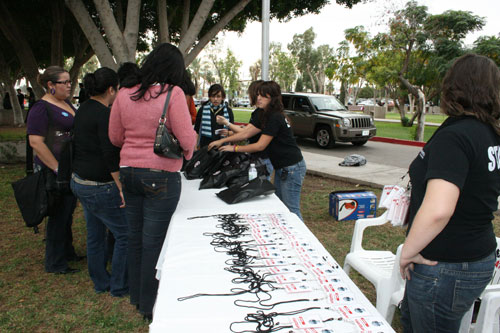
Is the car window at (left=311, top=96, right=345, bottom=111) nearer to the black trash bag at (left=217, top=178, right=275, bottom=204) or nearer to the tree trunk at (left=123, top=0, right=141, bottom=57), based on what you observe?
the tree trunk at (left=123, top=0, right=141, bottom=57)

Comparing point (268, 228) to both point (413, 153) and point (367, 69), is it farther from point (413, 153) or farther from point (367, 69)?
point (367, 69)

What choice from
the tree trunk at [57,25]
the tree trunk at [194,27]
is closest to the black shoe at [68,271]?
the tree trunk at [194,27]

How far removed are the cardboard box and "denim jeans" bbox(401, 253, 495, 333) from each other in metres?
3.38

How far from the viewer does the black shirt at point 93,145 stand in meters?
2.57

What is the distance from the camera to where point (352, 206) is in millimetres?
4977

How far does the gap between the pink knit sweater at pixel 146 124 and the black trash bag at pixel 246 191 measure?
73cm

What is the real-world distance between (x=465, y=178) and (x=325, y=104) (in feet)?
A: 41.4

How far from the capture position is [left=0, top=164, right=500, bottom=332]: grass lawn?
270 centimetres

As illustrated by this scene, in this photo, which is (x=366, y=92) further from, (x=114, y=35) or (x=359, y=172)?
(x=114, y=35)

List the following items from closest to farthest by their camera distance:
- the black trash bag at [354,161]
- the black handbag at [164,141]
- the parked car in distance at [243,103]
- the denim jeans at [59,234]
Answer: the black handbag at [164,141] → the denim jeans at [59,234] → the black trash bag at [354,161] → the parked car in distance at [243,103]

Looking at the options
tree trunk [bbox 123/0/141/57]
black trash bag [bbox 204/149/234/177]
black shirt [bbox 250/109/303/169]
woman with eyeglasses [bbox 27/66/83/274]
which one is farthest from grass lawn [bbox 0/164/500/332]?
tree trunk [bbox 123/0/141/57]

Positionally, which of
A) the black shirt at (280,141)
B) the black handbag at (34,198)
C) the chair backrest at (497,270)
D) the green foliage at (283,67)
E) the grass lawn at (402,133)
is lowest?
the grass lawn at (402,133)

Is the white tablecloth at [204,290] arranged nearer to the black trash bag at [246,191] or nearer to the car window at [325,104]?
the black trash bag at [246,191]

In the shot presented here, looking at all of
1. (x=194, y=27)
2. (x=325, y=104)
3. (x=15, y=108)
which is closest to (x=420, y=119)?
(x=325, y=104)
